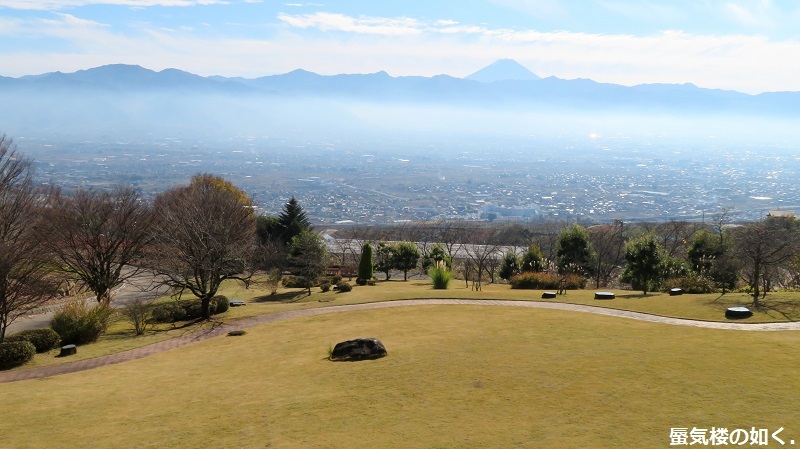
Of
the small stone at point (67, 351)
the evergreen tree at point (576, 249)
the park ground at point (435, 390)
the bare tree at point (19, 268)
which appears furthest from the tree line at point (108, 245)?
the evergreen tree at point (576, 249)

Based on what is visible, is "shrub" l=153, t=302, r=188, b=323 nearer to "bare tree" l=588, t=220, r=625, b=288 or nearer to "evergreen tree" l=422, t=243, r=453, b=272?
"evergreen tree" l=422, t=243, r=453, b=272

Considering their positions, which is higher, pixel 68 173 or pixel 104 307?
pixel 68 173

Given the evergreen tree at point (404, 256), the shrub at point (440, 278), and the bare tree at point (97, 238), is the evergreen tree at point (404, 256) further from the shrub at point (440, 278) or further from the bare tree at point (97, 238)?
the bare tree at point (97, 238)

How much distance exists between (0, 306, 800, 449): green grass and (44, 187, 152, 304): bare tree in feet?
46.3

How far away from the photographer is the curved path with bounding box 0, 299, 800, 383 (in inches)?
712

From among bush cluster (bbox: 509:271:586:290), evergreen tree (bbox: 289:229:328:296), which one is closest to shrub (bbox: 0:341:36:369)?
evergreen tree (bbox: 289:229:328:296)

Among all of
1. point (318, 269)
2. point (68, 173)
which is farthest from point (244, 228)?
point (68, 173)

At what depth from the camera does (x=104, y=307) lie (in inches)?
936

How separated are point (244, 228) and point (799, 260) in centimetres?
3646

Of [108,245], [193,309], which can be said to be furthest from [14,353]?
[108,245]

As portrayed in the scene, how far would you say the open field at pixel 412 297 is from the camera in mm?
21391

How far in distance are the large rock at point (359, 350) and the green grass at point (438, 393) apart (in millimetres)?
618

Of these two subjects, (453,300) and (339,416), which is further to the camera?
(453,300)

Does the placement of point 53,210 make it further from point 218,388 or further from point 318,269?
point 218,388
